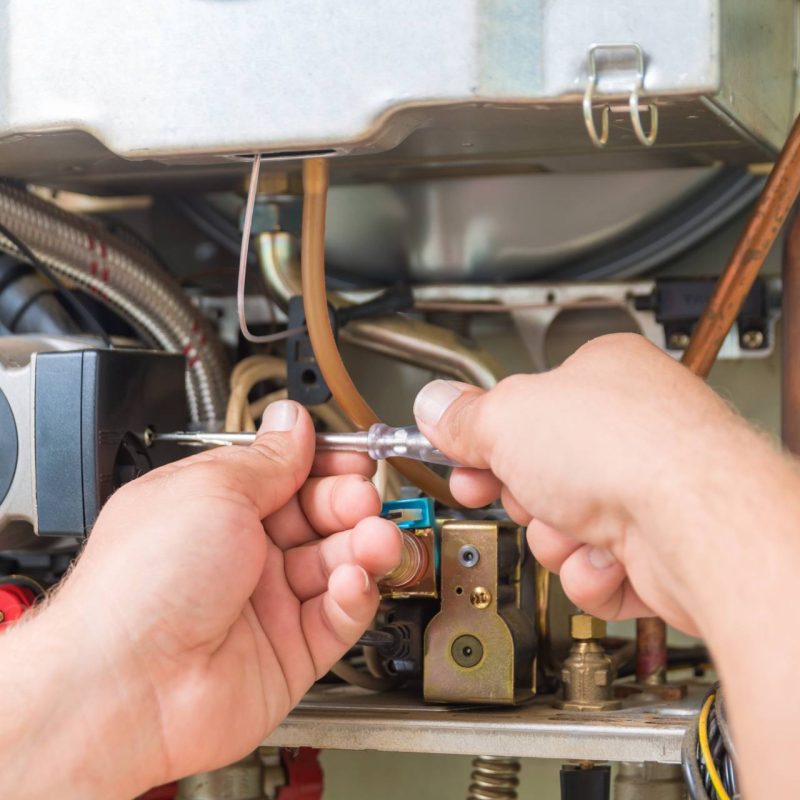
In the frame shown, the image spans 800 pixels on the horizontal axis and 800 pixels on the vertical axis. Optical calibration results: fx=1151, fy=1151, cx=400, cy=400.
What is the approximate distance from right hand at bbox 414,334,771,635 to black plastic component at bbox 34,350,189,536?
23 cm

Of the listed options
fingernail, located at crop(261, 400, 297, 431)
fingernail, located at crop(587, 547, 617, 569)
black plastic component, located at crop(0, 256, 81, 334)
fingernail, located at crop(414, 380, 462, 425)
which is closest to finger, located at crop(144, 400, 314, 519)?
fingernail, located at crop(261, 400, 297, 431)

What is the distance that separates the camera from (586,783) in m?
0.82

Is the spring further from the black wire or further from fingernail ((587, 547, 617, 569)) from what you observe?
the black wire

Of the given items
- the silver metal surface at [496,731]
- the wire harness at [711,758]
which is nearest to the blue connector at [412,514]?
the silver metal surface at [496,731]

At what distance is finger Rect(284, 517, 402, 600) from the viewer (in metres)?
0.75

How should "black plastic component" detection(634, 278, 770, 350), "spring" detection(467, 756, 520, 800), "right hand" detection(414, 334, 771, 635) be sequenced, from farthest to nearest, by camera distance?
"black plastic component" detection(634, 278, 770, 350) < "spring" detection(467, 756, 520, 800) < "right hand" detection(414, 334, 771, 635)

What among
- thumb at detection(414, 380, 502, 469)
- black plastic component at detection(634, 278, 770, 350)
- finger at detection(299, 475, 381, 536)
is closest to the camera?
thumb at detection(414, 380, 502, 469)

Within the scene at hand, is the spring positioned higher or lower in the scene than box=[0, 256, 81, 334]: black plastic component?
lower

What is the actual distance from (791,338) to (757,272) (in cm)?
6

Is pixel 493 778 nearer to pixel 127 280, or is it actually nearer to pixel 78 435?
pixel 78 435

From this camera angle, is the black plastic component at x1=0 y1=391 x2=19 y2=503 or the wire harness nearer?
the wire harness

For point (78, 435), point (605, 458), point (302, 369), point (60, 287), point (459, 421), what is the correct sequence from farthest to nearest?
point (60, 287), point (302, 369), point (78, 435), point (459, 421), point (605, 458)

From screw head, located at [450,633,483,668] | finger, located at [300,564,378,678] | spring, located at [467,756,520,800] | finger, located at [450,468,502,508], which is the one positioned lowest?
spring, located at [467,756,520,800]

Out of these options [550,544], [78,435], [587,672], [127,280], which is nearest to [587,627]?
[587,672]
